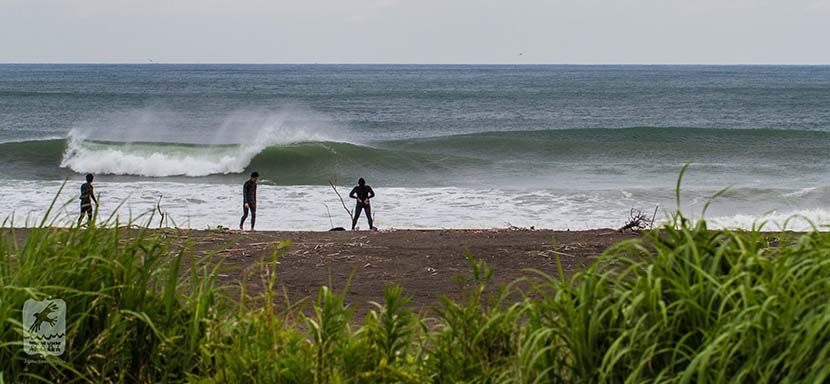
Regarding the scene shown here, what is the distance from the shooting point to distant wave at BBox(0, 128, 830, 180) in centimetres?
2883

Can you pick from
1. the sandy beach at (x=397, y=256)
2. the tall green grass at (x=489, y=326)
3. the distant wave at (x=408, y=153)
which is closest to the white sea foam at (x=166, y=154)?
the distant wave at (x=408, y=153)

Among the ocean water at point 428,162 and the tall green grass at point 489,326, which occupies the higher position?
the tall green grass at point 489,326

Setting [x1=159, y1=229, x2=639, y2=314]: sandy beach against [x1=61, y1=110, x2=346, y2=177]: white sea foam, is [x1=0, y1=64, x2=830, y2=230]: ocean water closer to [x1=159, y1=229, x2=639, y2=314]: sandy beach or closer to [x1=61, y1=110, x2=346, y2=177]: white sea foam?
[x1=61, y1=110, x2=346, y2=177]: white sea foam

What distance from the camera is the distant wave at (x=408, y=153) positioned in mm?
28828

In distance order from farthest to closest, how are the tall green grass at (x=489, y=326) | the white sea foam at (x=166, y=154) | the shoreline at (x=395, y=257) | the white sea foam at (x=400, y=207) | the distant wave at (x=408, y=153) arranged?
the distant wave at (x=408, y=153)
the white sea foam at (x=166, y=154)
the white sea foam at (x=400, y=207)
the shoreline at (x=395, y=257)
the tall green grass at (x=489, y=326)

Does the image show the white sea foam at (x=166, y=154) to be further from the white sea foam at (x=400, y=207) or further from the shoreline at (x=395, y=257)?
the shoreline at (x=395, y=257)

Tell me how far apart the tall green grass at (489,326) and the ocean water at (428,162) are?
1.24 feet

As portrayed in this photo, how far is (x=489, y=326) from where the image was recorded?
14.0 feet

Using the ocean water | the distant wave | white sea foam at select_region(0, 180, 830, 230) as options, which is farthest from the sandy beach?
the distant wave

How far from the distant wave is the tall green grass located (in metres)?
22.0

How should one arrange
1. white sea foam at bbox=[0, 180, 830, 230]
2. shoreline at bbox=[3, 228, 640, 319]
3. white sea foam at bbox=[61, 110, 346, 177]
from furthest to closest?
white sea foam at bbox=[61, 110, 346, 177]
white sea foam at bbox=[0, 180, 830, 230]
shoreline at bbox=[3, 228, 640, 319]

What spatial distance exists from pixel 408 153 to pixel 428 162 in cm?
162

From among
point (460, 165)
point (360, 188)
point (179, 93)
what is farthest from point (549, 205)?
point (179, 93)

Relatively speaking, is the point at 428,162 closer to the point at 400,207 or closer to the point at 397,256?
the point at 400,207
